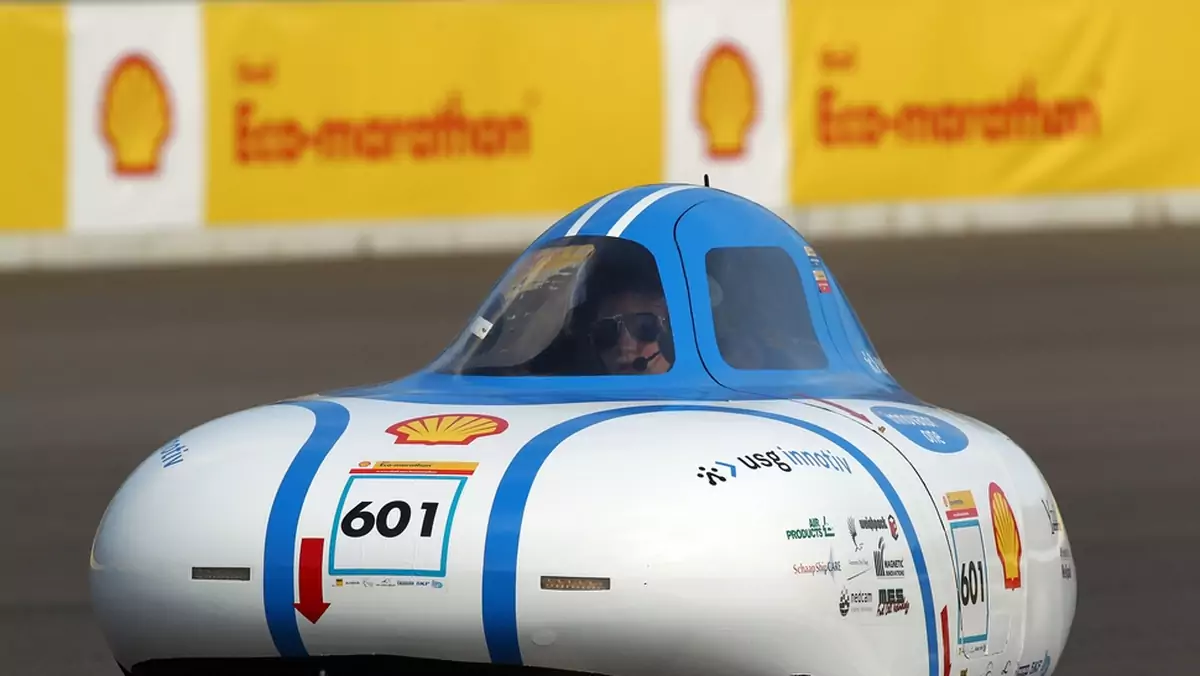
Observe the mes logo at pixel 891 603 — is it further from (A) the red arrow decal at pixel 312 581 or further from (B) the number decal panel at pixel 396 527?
(A) the red arrow decal at pixel 312 581

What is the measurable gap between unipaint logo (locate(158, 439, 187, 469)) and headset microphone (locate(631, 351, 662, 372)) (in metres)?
1.17

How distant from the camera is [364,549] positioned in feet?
16.2

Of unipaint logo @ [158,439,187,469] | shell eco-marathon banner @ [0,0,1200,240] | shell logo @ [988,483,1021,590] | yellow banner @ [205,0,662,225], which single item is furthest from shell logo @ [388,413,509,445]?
yellow banner @ [205,0,662,225]

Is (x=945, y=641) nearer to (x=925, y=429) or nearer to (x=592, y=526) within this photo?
(x=925, y=429)

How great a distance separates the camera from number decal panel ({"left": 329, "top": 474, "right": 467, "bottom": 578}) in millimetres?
4914

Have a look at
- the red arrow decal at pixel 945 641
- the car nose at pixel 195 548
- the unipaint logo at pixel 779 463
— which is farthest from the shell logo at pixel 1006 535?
the car nose at pixel 195 548

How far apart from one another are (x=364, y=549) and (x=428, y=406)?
72 cm

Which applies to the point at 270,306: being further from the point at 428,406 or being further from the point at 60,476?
the point at 428,406

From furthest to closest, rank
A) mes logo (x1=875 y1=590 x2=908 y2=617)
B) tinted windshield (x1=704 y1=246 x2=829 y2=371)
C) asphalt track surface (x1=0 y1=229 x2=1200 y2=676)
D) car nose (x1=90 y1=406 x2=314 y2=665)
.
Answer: asphalt track surface (x1=0 y1=229 x2=1200 y2=676) < tinted windshield (x1=704 y1=246 x2=829 y2=371) < mes logo (x1=875 y1=590 x2=908 y2=617) < car nose (x1=90 y1=406 x2=314 y2=665)

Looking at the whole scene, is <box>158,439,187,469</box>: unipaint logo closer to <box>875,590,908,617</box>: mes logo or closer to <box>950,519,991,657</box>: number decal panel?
<box>875,590,908,617</box>: mes logo

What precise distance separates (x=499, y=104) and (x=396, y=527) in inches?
525

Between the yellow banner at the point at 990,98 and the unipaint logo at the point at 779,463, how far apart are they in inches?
517

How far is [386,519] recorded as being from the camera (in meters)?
4.97

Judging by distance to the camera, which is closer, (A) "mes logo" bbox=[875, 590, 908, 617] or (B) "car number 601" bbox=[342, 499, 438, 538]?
(B) "car number 601" bbox=[342, 499, 438, 538]
